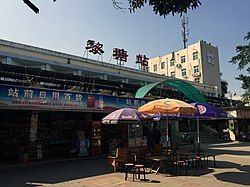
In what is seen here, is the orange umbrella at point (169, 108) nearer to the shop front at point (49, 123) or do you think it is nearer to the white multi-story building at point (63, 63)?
the shop front at point (49, 123)

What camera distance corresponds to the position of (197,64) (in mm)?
54719

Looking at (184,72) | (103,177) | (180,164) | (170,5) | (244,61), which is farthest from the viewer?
(184,72)

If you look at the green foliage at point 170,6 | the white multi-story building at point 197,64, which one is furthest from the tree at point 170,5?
the white multi-story building at point 197,64

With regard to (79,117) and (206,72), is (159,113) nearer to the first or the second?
(79,117)

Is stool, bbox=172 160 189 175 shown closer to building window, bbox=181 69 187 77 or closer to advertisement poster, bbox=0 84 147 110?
advertisement poster, bbox=0 84 147 110

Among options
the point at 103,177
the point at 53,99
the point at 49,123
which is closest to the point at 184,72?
the point at 49,123

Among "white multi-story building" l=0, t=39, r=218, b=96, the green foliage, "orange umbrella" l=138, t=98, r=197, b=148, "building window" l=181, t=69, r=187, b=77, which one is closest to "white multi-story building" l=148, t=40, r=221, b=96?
"building window" l=181, t=69, r=187, b=77

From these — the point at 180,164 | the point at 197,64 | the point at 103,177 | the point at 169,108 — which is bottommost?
the point at 103,177

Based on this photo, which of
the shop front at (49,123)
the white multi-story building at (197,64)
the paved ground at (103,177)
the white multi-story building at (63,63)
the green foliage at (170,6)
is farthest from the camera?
the white multi-story building at (197,64)

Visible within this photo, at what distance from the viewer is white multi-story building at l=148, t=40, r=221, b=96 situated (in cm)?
5427

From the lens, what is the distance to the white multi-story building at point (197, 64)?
54.3 m

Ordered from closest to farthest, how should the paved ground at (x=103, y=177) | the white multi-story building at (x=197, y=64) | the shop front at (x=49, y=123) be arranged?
the paved ground at (x=103, y=177), the shop front at (x=49, y=123), the white multi-story building at (x=197, y=64)

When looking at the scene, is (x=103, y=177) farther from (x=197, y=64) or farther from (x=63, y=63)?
(x=197, y=64)

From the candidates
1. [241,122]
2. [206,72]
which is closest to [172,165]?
[241,122]
